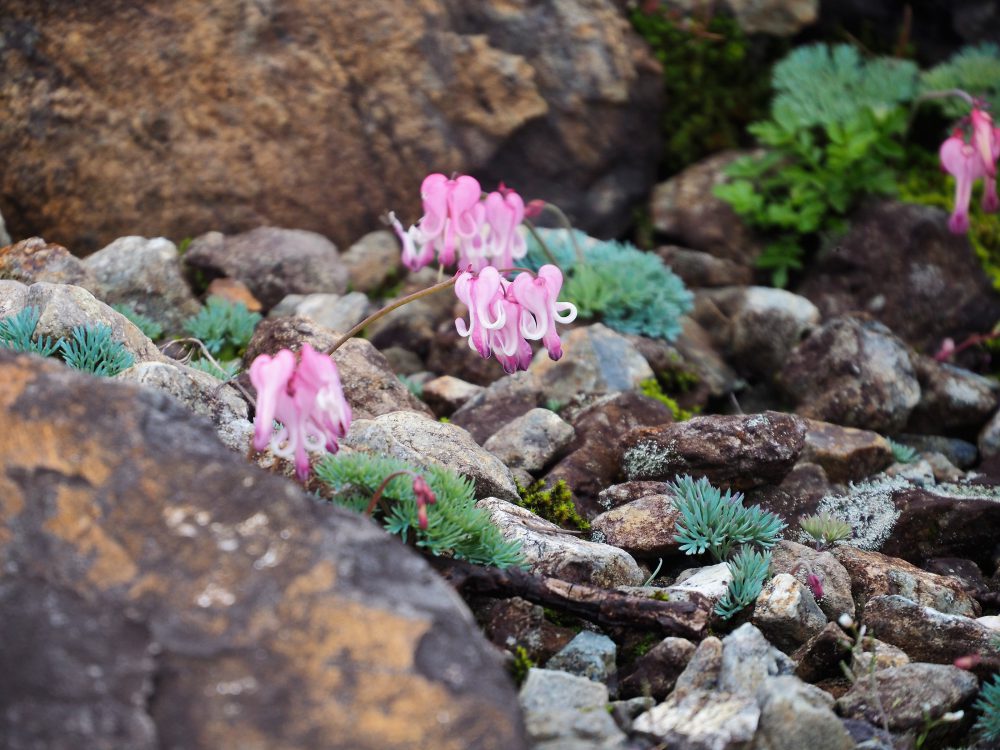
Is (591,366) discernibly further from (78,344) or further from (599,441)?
(78,344)

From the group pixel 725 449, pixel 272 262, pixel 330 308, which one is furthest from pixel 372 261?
pixel 725 449

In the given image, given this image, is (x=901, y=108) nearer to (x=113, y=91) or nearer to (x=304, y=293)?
(x=304, y=293)

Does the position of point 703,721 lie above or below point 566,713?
below

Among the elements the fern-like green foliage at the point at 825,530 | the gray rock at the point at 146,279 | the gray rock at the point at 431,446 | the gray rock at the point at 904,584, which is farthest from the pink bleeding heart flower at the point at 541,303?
the gray rock at the point at 146,279

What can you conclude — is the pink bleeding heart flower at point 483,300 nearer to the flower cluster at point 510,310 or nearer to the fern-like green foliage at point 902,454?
the flower cluster at point 510,310

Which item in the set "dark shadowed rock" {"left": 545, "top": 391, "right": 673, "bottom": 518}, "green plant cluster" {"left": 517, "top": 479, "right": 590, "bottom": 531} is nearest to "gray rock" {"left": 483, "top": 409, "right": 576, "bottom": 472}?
"dark shadowed rock" {"left": 545, "top": 391, "right": 673, "bottom": 518}

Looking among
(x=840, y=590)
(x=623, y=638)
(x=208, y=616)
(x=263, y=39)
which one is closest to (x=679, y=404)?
(x=840, y=590)
